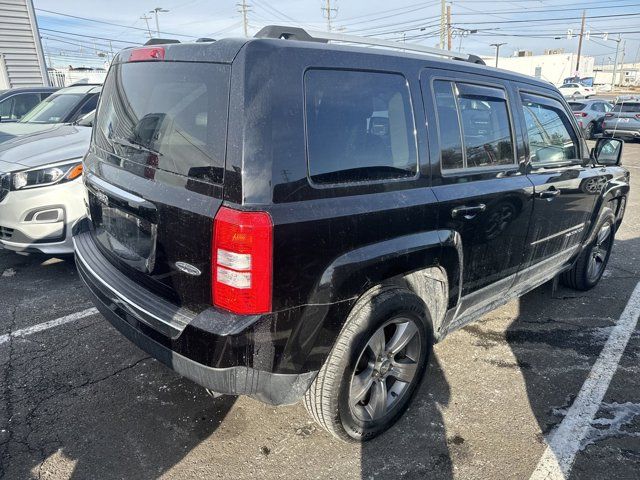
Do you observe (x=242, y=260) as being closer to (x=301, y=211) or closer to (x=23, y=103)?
(x=301, y=211)

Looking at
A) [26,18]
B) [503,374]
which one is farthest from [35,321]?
[26,18]

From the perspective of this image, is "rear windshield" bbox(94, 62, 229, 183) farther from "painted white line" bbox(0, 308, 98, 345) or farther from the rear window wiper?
"painted white line" bbox(0, 308, 98, 345)

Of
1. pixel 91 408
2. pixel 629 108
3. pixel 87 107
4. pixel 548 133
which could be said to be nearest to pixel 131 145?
pixel 91 408

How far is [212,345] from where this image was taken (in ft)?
6.39

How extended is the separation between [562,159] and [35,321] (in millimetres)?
4277

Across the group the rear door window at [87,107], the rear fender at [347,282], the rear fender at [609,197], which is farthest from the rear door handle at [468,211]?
the rear door window at [87,107]

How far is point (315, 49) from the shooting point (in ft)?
6.66

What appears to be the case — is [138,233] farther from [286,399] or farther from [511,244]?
[511,244]

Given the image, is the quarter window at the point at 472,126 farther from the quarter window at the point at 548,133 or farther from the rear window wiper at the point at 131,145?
the rear window wiper at the point at 131,145

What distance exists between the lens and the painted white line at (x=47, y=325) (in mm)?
3484

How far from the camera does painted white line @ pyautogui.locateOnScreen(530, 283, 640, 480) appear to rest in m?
2.43

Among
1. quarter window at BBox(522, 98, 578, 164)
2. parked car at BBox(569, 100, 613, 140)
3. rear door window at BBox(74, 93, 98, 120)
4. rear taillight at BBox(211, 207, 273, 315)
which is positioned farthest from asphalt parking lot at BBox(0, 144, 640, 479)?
parked car at BBox(569, 100, 613, 140)

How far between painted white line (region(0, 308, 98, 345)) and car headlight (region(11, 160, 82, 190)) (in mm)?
1222

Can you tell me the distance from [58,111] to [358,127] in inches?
225
